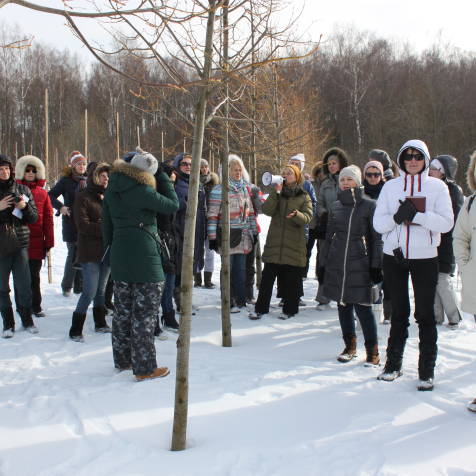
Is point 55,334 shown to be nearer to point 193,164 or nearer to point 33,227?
point 33,227

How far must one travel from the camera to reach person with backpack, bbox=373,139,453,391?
3871mm

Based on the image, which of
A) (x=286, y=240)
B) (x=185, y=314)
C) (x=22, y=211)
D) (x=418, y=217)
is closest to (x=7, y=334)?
(x=22, y=211)

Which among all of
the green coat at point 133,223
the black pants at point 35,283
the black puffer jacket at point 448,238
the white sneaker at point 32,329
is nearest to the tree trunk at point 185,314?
the green coat at point 133,223

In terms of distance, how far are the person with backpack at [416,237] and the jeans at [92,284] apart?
2.91 metres

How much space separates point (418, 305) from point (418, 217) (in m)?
0.69

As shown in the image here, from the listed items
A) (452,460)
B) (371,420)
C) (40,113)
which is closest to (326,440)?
(371,420)

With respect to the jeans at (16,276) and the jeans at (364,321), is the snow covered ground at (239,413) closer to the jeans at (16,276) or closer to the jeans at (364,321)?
the jeans at (364,321)

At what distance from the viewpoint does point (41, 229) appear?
612cm

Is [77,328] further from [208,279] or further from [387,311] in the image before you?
[387,311]

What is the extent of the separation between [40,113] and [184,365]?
41.5 metres

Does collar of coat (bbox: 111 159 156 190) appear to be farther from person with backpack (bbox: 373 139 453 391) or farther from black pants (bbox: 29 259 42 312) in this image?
black pants (bbox: 29 259 42 312)

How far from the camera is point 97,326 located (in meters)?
5.54

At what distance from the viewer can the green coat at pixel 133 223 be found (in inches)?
160

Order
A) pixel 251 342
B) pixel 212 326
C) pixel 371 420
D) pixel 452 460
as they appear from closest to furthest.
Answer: pixel 452 460, pixel 371 420, pixel 251 342, pixel 212 326
